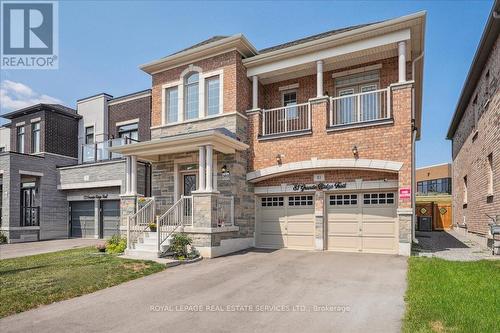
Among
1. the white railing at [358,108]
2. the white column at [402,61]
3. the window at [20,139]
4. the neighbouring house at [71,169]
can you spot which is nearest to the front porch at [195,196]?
the neighbouring house at [71,169]

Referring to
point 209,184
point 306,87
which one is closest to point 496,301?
point 209,184

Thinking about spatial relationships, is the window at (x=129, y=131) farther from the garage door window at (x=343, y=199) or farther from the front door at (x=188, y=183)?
the garage door window at (x=343, y=199)

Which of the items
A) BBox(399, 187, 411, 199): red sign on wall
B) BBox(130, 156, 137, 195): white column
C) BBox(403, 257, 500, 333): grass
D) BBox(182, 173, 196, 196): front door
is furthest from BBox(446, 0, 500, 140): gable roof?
BBox(130, 156, 137, 195): white column

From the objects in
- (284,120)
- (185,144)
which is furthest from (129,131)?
(284,120)

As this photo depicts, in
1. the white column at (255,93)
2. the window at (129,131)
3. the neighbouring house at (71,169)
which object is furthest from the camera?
the window at (129,131)

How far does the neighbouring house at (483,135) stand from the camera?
37.5 feet

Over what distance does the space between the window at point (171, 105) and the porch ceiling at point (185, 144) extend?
1.92 meters

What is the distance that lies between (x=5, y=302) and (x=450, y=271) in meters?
9.16

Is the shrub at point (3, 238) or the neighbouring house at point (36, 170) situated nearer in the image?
the shrub at point (3, 238)

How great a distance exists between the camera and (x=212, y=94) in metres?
14.0

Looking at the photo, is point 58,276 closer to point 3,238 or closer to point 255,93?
point 255,93

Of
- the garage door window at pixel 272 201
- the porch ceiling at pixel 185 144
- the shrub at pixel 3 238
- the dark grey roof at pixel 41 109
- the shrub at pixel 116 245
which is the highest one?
the dark grey roof at pixel 41 109

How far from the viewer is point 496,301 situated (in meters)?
5.52

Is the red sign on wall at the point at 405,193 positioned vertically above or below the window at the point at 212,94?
below
